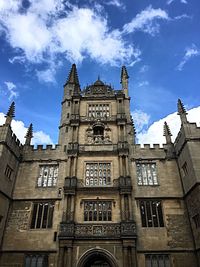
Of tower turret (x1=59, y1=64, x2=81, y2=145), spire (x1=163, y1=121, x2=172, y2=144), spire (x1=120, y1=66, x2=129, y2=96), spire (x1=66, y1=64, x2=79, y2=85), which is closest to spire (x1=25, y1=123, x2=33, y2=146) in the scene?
tower turret (x1=59, y1=64, x2=81, y2=145)

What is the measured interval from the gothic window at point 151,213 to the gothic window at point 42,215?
788 centimetres

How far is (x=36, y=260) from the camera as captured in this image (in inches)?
733

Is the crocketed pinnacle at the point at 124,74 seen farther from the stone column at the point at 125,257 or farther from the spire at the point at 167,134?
the stone column at the point at 125,257

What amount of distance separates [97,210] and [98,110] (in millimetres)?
11772

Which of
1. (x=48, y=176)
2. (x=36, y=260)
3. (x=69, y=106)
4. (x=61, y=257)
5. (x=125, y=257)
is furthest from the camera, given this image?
(x=69, y=106)

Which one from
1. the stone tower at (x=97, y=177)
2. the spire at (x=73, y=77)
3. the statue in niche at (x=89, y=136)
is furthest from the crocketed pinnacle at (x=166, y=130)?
the spire at (x=73, y=77)

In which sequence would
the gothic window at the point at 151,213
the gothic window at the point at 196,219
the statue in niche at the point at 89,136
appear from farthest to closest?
1. the statue in niche at the point at 89,136
2. the gothic window at the point at 151,213
3. the gothic window at the point at 196,219

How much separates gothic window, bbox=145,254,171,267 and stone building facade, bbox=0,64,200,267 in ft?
0.22

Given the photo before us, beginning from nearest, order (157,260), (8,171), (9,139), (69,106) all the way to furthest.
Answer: (157,260), (8,171), (9,139), (69,106)

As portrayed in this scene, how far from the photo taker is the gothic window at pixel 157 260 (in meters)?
18.2

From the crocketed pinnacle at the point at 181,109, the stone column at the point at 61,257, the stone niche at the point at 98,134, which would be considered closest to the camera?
the stone column at the point at 61,257

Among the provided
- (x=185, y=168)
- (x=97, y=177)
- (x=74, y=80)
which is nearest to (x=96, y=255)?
(x=97, y=177)

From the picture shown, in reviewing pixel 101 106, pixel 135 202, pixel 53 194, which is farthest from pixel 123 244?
pixel 101 106

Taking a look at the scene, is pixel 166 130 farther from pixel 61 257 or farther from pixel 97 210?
pixel 61 257
